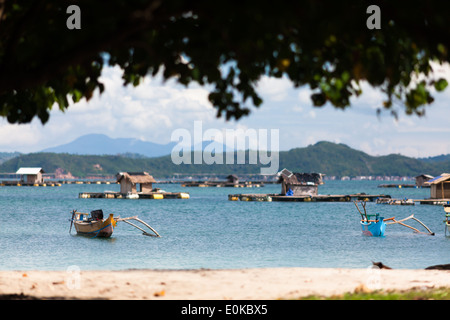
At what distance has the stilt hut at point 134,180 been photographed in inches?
3644

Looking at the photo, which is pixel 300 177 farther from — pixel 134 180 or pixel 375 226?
pixel 375 226

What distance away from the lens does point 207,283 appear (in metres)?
13.2

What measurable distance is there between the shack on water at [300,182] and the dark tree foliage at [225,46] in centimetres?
7938

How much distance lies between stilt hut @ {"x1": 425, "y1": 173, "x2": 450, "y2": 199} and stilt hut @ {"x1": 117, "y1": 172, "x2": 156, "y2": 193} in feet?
133

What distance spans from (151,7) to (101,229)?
111ft

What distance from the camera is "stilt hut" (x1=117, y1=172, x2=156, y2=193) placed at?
304ft

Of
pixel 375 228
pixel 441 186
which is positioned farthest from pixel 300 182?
pixel 375 228

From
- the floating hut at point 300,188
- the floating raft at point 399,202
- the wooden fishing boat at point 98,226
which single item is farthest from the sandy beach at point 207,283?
the floating raft at point 399,202

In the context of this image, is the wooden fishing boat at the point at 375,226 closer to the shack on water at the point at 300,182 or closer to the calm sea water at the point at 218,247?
the calm sea water at the point at 218,247

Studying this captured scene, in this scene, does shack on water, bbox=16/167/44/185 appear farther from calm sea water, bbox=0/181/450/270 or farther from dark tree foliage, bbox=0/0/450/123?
dark tree foliage, bbox=0/0/450/123

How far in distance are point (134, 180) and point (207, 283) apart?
265 feet
